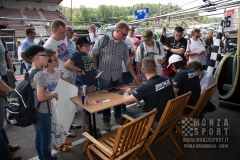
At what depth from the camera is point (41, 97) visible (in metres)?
1.81

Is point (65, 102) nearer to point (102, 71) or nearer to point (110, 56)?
point (102, 71)

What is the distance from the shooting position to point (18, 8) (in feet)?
78.2

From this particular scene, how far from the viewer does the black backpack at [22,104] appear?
71.6 inches

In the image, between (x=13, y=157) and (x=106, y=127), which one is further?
(x=106, y=127)

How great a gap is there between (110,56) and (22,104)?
1.55 meters

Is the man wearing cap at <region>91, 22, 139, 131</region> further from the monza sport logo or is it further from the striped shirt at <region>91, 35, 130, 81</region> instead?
the monza sport logo

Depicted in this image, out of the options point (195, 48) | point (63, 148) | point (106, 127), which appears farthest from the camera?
point (195, 48)

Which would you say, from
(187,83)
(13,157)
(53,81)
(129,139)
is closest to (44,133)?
(53,81)

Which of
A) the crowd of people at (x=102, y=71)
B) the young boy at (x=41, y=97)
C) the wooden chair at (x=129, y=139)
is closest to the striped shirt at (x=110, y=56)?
the crowd of people at (x=102, y=71)

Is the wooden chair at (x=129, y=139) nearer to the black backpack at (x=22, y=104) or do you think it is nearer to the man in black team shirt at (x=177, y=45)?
the black backpack at (x=22, y=104)

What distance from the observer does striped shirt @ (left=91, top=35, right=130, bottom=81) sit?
9.85 ft

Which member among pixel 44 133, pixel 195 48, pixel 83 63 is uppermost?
pixel 195 48

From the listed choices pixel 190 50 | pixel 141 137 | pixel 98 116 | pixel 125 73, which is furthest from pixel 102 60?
pixel 190 50

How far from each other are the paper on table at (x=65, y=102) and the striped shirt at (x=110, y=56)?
0.79 m
